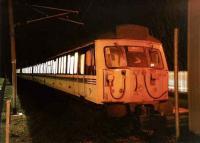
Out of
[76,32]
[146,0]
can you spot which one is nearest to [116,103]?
[146,0]

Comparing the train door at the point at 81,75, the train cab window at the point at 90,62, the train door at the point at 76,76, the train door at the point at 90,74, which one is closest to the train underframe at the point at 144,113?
the train door at the point at 90,74

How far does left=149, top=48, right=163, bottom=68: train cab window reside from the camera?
1291 cm

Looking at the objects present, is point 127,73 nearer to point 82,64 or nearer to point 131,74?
point 131,74

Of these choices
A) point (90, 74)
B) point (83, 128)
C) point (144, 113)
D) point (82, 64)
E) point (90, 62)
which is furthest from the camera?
point (82, 64)

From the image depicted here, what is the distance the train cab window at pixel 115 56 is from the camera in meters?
12.4

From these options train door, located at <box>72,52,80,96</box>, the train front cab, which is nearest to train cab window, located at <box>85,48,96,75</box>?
the train front cab

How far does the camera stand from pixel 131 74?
12.1 meters

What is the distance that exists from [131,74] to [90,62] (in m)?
1.79

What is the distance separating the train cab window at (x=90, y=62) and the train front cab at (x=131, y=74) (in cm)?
45

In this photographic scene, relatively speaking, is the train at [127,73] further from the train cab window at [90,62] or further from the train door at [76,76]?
the train door at [76,76]

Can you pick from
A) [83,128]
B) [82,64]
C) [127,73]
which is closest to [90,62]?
[82,64]

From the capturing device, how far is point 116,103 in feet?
39.6

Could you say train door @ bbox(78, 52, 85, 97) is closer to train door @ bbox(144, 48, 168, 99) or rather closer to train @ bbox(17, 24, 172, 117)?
train @ bbox(17, 24, 172, 117)

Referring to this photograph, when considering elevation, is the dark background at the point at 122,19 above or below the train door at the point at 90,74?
above
